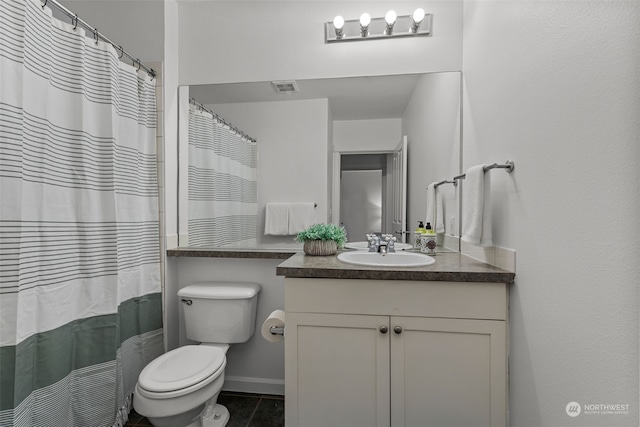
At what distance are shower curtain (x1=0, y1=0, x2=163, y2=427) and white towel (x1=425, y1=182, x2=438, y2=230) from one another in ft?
5.52

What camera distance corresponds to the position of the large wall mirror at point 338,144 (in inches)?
71.8

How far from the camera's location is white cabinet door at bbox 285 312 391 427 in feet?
4.09

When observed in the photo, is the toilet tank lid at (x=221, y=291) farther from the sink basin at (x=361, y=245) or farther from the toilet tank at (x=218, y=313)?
the sink basin at (x=361, y=245)

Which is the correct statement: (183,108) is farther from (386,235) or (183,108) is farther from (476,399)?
(476,399)

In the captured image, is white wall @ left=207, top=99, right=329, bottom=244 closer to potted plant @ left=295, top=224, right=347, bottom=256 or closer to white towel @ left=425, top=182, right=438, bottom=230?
potted plant @ left=295, top=224, right=347, bottom=256

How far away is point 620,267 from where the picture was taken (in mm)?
668

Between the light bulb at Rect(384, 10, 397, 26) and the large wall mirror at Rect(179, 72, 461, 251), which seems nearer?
the light bulb at Rect(384, 10, 397, 26)

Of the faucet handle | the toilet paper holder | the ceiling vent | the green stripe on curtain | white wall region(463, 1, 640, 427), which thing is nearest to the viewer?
white wall region(463, 1, 640, 427)

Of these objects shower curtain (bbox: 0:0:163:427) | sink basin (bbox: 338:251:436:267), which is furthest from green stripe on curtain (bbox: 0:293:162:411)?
sink basin (bbox: 338:251:436:267)

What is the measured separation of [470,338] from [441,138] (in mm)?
1118

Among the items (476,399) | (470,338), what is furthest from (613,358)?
(476,399)

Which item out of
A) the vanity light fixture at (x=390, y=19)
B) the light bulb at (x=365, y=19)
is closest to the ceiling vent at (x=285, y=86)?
the light bulb at (x=365, y=19)


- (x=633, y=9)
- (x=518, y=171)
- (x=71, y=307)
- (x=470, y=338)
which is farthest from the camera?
(x=71, y=307)

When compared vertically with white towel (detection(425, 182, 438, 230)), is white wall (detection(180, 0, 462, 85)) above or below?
above
